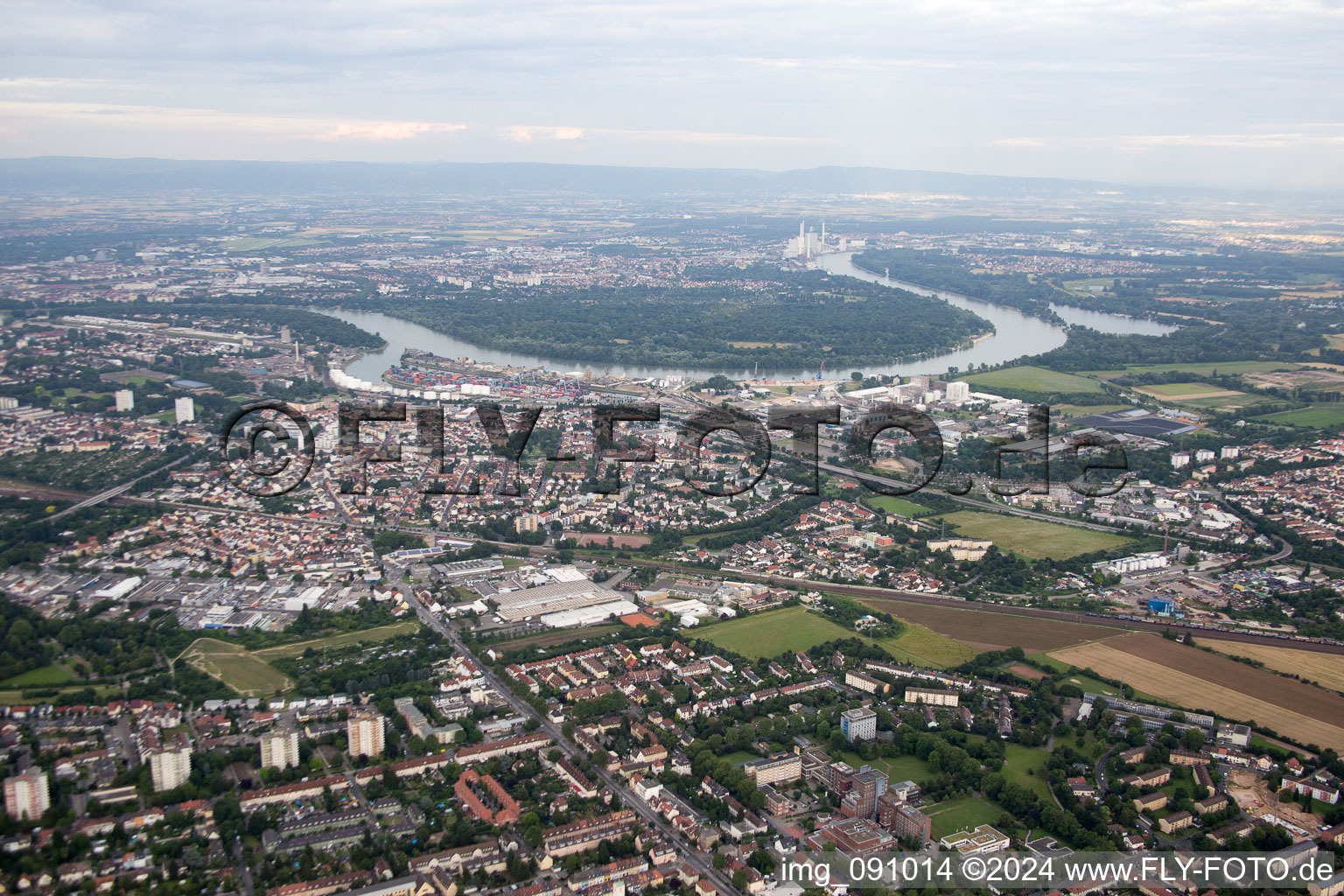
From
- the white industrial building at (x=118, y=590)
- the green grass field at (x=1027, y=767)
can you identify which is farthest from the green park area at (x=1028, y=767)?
the white industrial building at (x=118, y=590)

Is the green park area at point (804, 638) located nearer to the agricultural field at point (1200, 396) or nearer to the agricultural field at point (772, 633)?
the agricultural field at point (772, 633)

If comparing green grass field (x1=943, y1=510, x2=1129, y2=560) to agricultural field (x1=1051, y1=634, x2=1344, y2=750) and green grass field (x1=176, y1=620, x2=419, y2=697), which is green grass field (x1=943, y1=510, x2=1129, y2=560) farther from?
green grass field (x1=176, y1=620, x2=419, y2=697)

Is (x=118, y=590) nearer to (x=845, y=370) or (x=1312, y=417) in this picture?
(x=845, y=370)

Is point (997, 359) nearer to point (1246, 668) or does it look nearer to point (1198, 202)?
point (1246, 668)

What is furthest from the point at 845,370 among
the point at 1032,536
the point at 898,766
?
the point at 898,766

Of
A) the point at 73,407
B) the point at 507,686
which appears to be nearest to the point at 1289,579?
the point at 507,686

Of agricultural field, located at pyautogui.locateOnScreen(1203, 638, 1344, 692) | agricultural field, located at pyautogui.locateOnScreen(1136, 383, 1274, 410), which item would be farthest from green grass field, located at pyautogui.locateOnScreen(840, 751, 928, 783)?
agricultural field, located at pyautogui.locateOnScreen(1136, 383, 1274, 410)
